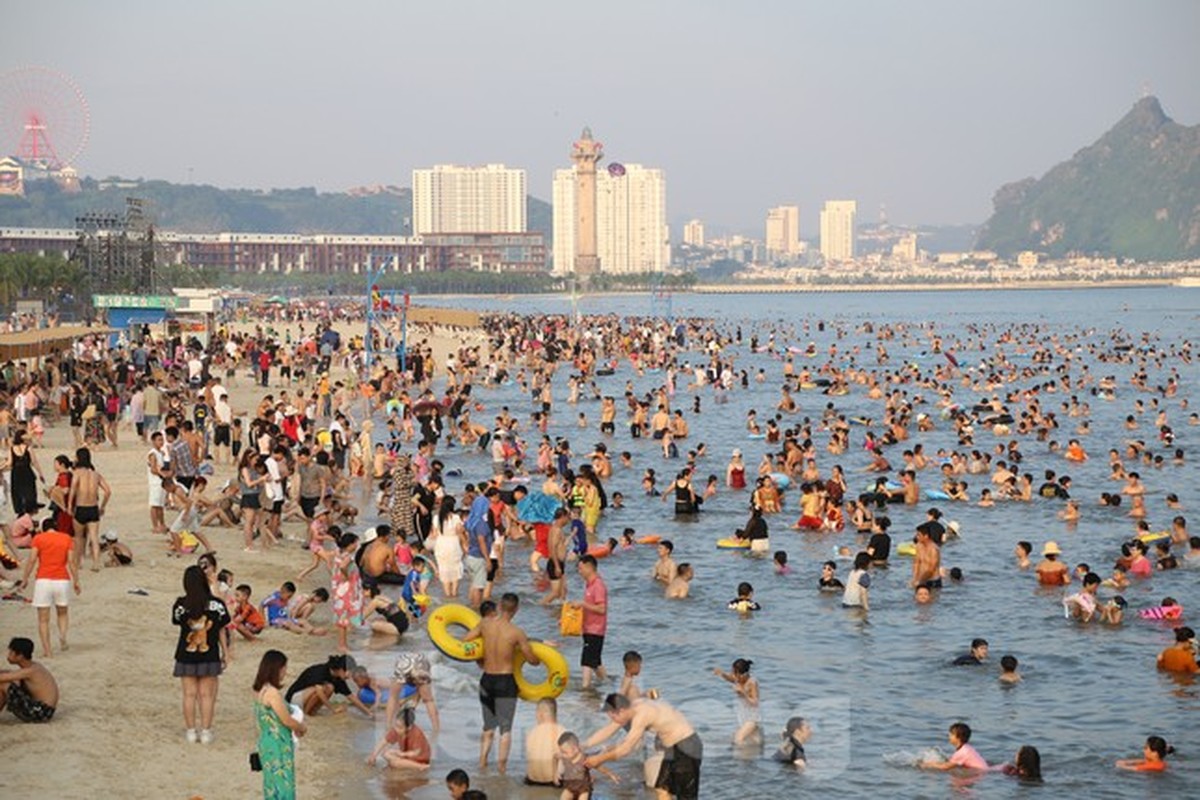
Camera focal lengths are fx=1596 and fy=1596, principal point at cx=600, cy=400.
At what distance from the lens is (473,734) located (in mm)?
14500

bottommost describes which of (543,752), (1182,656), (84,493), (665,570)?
(1182,656)

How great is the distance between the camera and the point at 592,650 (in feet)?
53.4

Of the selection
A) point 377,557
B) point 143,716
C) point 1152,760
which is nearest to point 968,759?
point 1152,760

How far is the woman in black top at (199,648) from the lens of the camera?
12.5 m

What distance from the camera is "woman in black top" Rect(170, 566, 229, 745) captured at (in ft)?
41.0

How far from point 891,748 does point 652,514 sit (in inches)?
577

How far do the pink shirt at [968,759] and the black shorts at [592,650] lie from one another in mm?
3710

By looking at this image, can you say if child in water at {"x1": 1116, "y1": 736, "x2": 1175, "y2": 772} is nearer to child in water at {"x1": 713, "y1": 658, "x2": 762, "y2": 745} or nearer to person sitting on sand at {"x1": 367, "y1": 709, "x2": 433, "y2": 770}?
child in water at {"x1": 713, "y1": 658, "x2": 762, "y2": 745}

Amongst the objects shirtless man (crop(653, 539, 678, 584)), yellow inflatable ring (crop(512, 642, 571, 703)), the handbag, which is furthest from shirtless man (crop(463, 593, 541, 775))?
shirtless man (crop(653, 539, 678, 584))

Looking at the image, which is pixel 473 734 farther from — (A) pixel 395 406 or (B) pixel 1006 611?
(A) pixel 395 406

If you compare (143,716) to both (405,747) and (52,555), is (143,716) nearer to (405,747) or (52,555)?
(52,555)

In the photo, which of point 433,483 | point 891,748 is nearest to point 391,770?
point 891,748

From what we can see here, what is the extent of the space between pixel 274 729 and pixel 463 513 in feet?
40.3

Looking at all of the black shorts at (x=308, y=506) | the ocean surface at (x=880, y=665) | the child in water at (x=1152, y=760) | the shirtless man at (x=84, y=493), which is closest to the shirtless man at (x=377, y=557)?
the ocean surface at (x=880, y=665)
